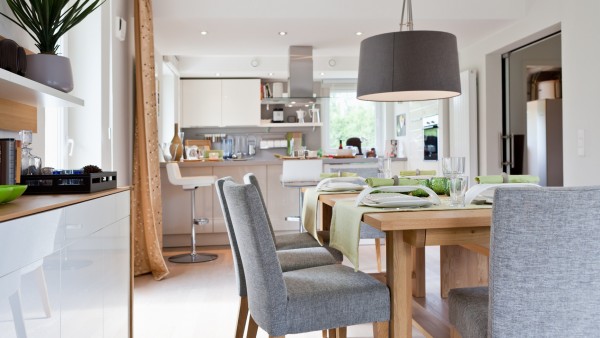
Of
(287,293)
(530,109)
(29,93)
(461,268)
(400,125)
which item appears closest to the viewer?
(287,293)

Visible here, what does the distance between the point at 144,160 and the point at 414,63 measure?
2.64 meters

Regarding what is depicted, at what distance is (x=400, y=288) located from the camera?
5.92ft

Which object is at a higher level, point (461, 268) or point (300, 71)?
point (300, 71)

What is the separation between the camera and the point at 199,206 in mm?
5707

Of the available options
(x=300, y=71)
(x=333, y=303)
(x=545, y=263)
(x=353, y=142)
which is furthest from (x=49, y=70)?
(x=353, y=142)

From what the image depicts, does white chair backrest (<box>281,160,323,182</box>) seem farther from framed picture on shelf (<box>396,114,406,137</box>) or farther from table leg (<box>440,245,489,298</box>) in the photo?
framed picture on shelf (<box>396,114,406,137</box>)

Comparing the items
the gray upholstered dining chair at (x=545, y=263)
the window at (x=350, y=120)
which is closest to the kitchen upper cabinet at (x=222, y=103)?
the window at (x=350, y=120)

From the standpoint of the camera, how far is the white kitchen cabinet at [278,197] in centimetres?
581

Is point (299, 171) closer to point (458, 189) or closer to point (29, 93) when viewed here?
point (458, 189)

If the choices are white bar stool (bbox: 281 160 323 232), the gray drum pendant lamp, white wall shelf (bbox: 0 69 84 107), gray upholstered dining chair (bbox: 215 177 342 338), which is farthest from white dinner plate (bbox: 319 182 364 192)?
white bar stool (bbox: 281 160 323 232)

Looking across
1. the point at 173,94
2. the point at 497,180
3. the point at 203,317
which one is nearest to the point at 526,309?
the point at 497,180

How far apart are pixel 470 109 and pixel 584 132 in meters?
1.81

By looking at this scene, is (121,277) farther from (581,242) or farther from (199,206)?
(199,206)

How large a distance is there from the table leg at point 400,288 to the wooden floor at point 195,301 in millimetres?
1039
